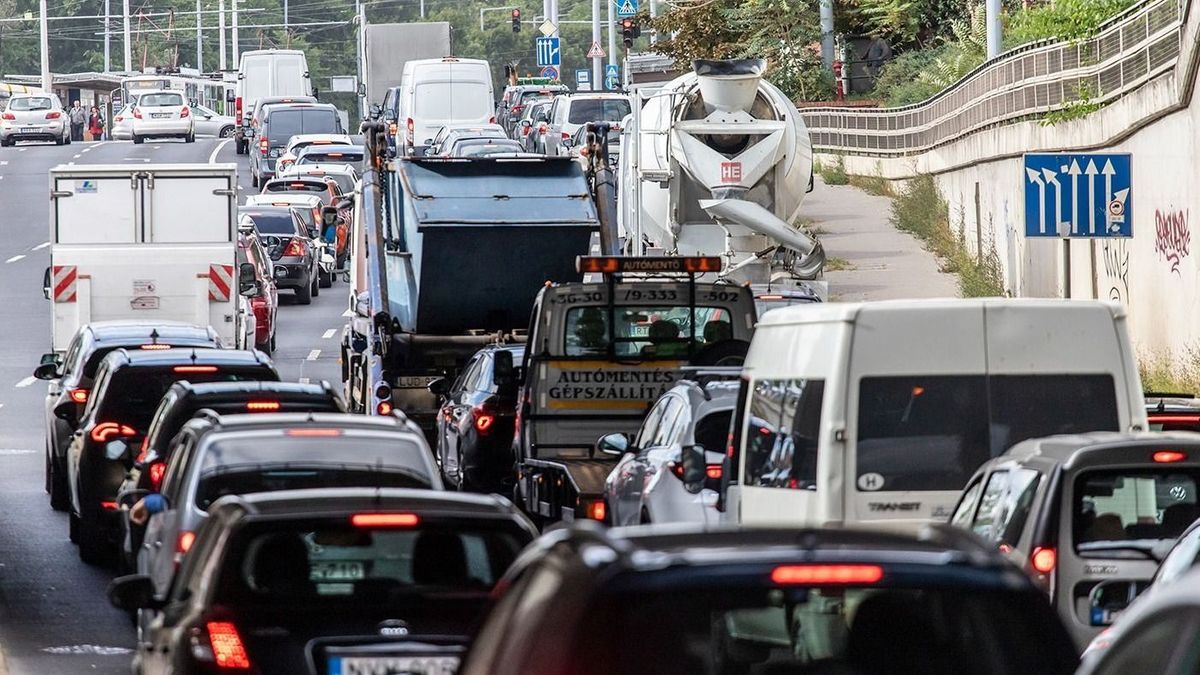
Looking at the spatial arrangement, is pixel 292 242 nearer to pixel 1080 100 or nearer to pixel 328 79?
pixel 1080 100

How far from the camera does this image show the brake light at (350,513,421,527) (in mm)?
8438

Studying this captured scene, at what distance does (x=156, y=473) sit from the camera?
46.5 feet

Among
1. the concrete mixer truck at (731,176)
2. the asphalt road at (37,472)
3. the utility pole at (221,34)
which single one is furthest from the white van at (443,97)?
the utility pole at (221,34)

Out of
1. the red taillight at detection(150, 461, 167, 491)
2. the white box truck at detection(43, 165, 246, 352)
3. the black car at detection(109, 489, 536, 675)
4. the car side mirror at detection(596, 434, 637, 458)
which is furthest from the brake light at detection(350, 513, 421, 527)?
the white box truck at detection(43, 165, 246, 352)

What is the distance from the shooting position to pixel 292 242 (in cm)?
4266

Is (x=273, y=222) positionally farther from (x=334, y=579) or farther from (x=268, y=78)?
(x=268, y=78)

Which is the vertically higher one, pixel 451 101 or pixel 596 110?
pixel 451 101

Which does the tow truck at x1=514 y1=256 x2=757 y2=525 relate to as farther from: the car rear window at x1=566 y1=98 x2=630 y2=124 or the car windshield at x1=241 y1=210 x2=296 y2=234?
the car rear window at x1=566 y1=98 x2=630 y2=124

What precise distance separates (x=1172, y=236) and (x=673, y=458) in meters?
12.1

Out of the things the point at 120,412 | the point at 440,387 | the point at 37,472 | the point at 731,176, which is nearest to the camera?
the point at 120,412

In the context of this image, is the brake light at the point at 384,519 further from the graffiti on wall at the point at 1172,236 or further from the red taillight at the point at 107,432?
the graffiti on wall at the point at 1172,236

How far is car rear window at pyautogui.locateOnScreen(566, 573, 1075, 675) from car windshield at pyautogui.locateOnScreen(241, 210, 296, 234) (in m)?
38.0

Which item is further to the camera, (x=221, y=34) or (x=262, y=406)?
(x=221, y=34)

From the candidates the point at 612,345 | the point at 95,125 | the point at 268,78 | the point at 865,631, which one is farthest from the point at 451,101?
the point at 865,631
